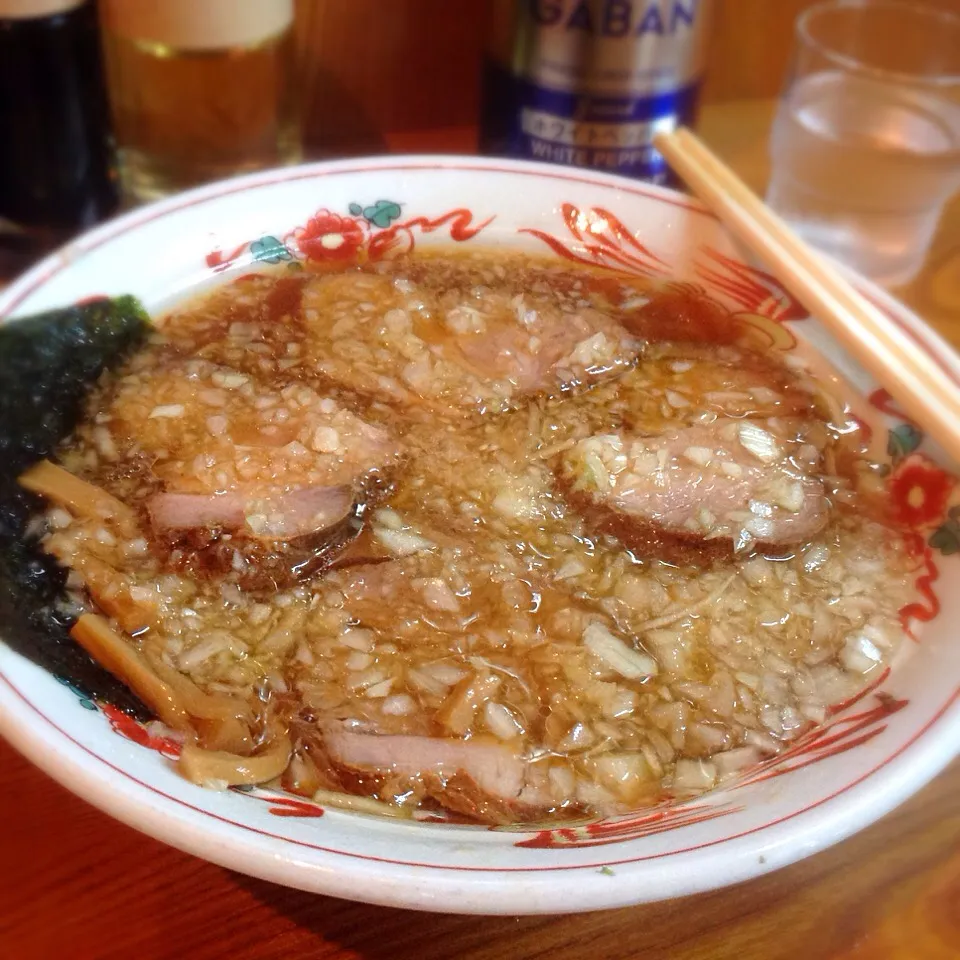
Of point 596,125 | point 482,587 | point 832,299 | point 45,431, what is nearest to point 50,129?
point 45,431

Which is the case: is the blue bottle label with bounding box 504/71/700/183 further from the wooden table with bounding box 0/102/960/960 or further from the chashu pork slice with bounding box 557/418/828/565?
the wooden table with bounding box 0/102/960/960

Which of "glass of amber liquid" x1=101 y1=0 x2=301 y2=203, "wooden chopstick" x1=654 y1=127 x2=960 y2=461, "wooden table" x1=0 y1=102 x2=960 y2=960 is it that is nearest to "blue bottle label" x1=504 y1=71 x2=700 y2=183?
"wooden chopstick" x1=654 y1=127 x2=960 y2=461

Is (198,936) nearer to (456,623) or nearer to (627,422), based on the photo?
(456,623)

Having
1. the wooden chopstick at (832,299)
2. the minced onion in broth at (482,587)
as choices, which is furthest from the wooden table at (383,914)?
the wooden chopstick at (832,299)

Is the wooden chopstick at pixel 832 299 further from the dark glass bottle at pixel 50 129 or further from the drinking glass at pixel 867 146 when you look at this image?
the dark glass bottle at pixel 50 129

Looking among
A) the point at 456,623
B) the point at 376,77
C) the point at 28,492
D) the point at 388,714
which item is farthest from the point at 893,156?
the point at 28,492

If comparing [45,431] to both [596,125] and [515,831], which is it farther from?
[596,125]
